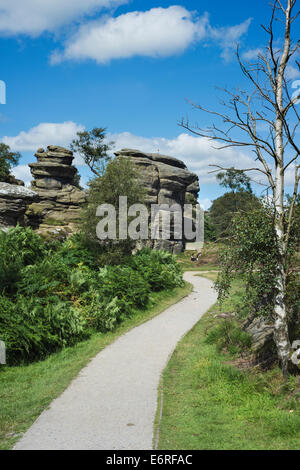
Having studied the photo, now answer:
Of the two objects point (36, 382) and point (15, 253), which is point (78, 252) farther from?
point (36, 382)

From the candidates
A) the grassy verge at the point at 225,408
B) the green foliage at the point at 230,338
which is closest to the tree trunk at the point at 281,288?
the grassy verge at the point at 225,408

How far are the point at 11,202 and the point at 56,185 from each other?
16461 millimetres

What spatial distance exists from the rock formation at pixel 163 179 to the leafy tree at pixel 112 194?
2251 cm

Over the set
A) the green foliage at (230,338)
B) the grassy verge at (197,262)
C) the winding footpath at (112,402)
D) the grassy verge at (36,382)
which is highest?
the grassy verge at (197,262)

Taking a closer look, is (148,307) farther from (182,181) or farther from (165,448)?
(182,181)

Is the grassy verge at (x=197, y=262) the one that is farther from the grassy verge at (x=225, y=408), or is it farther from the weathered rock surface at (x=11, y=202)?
the grassy verge at (x=225, y=408)

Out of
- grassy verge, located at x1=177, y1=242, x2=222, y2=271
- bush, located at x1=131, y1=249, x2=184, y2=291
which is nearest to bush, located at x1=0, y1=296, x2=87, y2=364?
bush, located at x1=131, y1=249, x2=184, y2=291

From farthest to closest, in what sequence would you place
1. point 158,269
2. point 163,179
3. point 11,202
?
point 163,179, point 11,202, point 158,269

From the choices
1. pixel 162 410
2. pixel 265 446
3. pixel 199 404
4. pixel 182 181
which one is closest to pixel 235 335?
pixel 199 404

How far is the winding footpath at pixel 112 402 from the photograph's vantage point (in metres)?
6.53

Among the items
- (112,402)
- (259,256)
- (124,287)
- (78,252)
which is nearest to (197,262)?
(78,252)

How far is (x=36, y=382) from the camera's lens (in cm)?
1005
